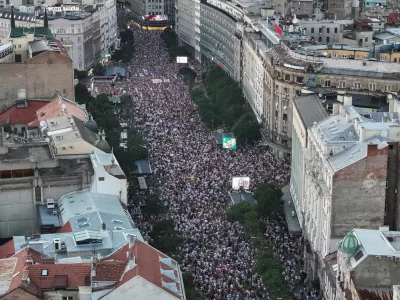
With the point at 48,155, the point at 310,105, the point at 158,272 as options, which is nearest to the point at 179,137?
the point at 310,105

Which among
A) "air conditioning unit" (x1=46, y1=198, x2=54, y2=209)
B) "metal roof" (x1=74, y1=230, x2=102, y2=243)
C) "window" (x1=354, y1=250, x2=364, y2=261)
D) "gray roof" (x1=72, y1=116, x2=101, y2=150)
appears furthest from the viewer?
"gray roof" (x1=72, y1=116, x2=101, y2=150)

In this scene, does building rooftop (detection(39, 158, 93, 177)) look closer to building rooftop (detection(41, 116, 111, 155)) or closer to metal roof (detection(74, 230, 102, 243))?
building rooftop (detection(41, 116, 111, 155))

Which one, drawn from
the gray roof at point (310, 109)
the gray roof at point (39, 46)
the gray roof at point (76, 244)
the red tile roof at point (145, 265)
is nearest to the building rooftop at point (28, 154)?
the gray roof at point (76, 244)

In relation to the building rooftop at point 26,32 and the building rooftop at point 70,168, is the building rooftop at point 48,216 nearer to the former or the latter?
the building rooftop at point 70,168

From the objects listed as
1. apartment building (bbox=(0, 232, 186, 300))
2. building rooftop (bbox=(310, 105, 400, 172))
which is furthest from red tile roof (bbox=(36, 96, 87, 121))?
apartment building (bbox=(0, 232, 186, 300))

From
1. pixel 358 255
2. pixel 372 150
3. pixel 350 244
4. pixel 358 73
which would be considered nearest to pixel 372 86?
pixel 358 73

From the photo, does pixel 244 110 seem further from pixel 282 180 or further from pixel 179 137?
pixel 282 180

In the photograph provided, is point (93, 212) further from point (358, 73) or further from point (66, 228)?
point (358, 73)

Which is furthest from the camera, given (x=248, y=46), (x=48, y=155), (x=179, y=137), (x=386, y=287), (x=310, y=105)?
(x=248, y=46)
